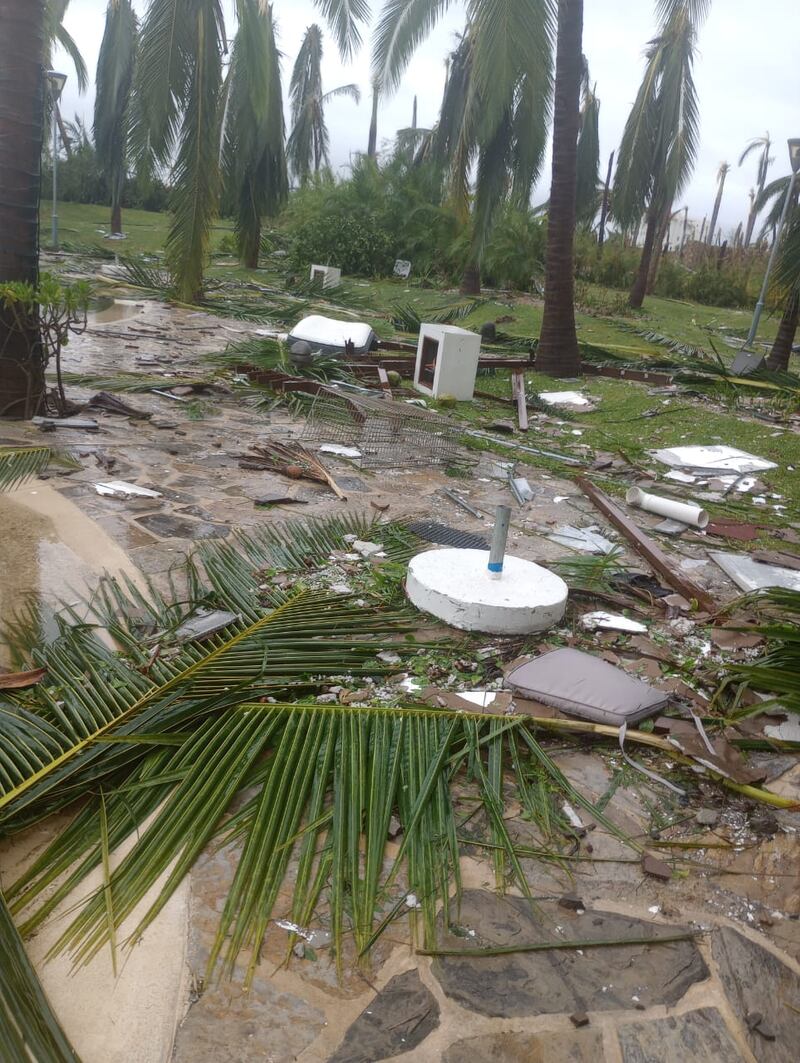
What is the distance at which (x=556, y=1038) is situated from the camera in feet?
5.73

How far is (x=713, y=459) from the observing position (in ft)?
23.4

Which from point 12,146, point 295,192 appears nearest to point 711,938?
point 12,146

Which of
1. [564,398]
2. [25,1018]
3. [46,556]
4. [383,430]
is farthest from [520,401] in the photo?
[25,1018]

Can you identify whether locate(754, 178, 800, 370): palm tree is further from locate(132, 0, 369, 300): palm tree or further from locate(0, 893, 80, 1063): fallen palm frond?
locate(0, 893, 80, 1063): fallen palm frond

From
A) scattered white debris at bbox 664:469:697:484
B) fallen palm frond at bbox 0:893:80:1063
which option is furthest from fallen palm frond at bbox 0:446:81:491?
scattered white debris at bbox 664:469:697:484

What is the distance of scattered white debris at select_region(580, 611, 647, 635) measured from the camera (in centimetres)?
367

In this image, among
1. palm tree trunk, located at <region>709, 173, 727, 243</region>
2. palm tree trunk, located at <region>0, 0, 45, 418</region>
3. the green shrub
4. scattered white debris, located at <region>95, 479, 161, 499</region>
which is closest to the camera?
scattered white debris, located at <region>95, 479, 161, 499</region>

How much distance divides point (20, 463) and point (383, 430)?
9.85ft

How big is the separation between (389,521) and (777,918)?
3132 millimetres

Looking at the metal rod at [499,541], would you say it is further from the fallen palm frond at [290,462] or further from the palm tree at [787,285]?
the palm tree at [787,285]

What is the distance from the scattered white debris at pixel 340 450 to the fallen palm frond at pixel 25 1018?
4904 millimetres

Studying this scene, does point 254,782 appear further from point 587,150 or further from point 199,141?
point 587,150

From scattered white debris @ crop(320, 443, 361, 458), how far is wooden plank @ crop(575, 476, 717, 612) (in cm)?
176

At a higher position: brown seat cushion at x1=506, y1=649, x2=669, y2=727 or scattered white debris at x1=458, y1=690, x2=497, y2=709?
brown seat cushion at x1=506, y1=649, x2=669, y2=727
